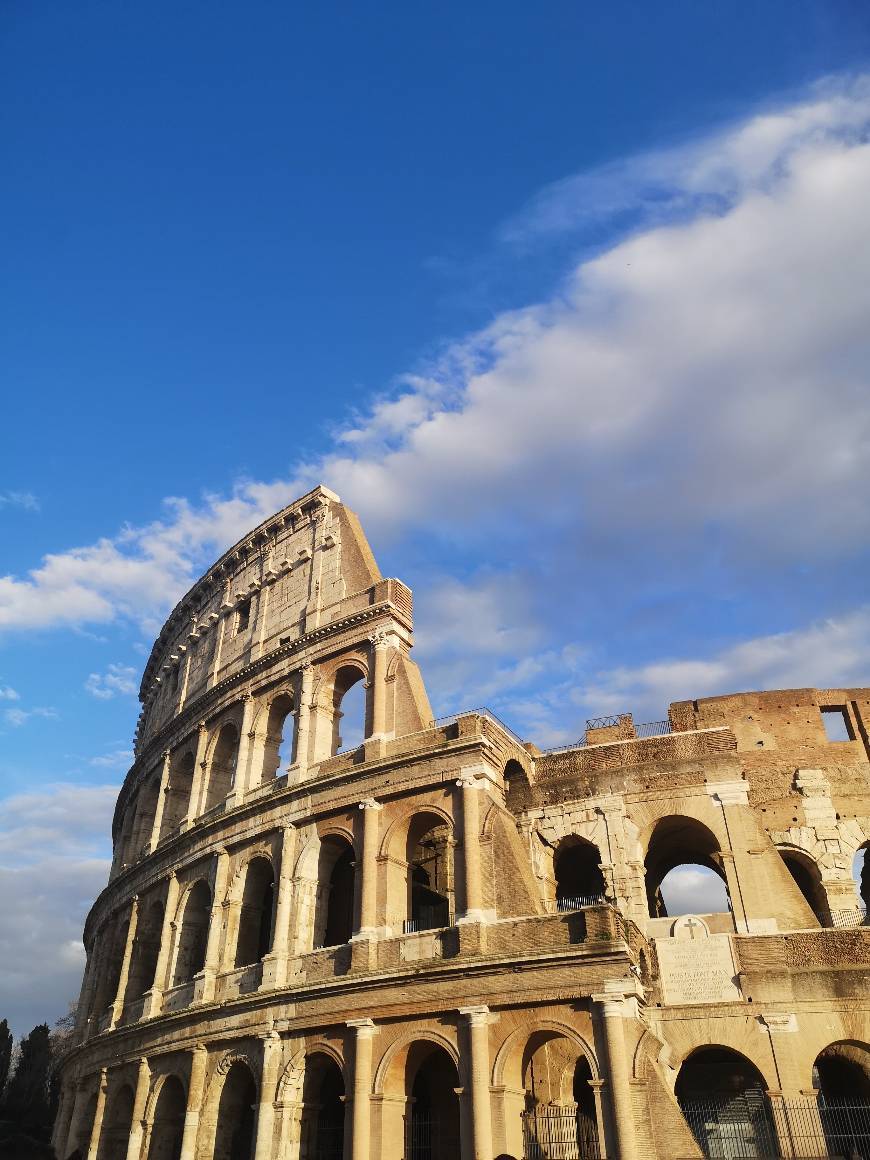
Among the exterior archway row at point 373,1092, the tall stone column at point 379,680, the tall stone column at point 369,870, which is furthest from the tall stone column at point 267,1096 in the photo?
the tall stone column at point 379,680

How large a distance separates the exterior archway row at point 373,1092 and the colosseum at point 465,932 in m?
0.05

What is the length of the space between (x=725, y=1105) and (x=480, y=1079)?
6.37 meters

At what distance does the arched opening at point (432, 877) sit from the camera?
2055 centimetres

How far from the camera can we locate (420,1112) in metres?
19.4

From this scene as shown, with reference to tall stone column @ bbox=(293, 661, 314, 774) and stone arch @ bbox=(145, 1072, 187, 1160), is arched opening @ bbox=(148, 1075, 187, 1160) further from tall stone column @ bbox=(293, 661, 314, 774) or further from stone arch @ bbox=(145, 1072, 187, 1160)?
tall stone column @ bbox=(293, 661, 314, 774)

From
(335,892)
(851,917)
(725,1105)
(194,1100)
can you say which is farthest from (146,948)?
Result: (851,917)

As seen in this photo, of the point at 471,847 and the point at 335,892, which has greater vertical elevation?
the point at 335,892

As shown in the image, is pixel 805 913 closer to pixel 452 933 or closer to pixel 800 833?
pixel 800 833

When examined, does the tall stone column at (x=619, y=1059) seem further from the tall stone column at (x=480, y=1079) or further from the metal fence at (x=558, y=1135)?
the tall stone column at (x=480, y=1079)

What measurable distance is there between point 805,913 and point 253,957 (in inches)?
488

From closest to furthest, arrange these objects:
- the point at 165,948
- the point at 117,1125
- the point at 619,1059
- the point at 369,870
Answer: the point at 619,1059 < the point at 369,870 < the point at 117,1125 < the point at 165,948

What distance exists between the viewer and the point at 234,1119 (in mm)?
20109

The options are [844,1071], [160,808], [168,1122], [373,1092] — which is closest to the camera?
[373,1092]

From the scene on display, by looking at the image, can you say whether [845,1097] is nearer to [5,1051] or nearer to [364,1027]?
[364,1027]
